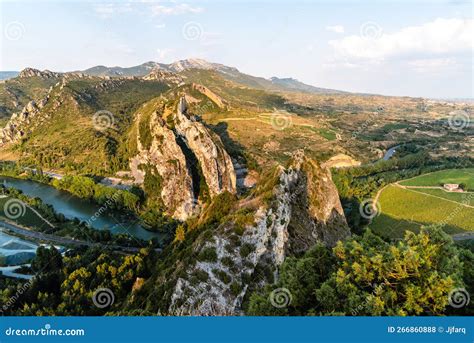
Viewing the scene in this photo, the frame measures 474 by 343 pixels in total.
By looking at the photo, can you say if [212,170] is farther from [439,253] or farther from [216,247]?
[439,253]

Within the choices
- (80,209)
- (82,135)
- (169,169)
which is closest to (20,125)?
(82,135)

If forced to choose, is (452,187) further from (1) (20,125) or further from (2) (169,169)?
(1) (20,125)

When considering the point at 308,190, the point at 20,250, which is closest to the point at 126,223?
the point at 20,250

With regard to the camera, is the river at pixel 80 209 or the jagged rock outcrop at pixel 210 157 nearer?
the river at pixel 80 209

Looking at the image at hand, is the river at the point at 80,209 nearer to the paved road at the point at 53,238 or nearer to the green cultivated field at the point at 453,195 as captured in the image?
the paved road at the point at 53,238

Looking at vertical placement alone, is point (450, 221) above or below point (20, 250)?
above

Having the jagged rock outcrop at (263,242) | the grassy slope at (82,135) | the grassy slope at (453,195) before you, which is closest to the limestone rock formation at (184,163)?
the grassy slope at (82,135)

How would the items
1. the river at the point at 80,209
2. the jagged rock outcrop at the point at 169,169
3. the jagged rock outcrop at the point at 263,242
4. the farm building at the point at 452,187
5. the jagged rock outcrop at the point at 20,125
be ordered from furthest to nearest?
the jagged rock outcrop at the point at 20,125
the jagged rock outcrop at the point at 169,169
the river at the point at 80,209
the farm building at the point at 452,187
the jagged rock outcrop at the point at 263,242

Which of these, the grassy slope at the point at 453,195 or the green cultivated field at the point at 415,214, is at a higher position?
the grassy slope at the point at 453,195
